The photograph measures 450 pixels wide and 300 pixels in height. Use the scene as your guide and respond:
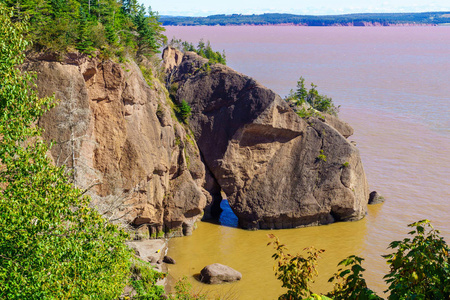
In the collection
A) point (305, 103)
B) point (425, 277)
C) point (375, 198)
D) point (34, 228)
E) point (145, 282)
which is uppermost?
point (425, 277)

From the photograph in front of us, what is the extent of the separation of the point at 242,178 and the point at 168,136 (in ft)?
21.9

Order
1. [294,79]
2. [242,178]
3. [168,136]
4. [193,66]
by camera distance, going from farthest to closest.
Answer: [294,79] < [193,66] < [242,178] < [168,136]

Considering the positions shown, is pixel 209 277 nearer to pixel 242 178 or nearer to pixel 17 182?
pixel 242 178

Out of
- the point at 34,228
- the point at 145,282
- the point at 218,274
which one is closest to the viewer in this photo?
the point at 34,228

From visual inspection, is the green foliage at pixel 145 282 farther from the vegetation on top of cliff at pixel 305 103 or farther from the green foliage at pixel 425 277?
the vegetation on top of cliff at pixel 305 103

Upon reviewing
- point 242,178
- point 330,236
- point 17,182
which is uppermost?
point 17,182

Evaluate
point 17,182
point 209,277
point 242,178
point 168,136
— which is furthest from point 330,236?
point 17,182

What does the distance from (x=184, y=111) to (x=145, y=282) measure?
56.4 ft

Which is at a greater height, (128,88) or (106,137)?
(128,88)

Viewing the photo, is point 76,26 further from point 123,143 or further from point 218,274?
point 218,274

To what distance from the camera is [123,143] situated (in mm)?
25938

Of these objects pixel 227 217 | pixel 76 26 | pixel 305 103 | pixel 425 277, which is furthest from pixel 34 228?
pixel 305 103

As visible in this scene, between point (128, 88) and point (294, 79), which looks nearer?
point (128, 88)

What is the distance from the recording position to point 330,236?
31391mm
